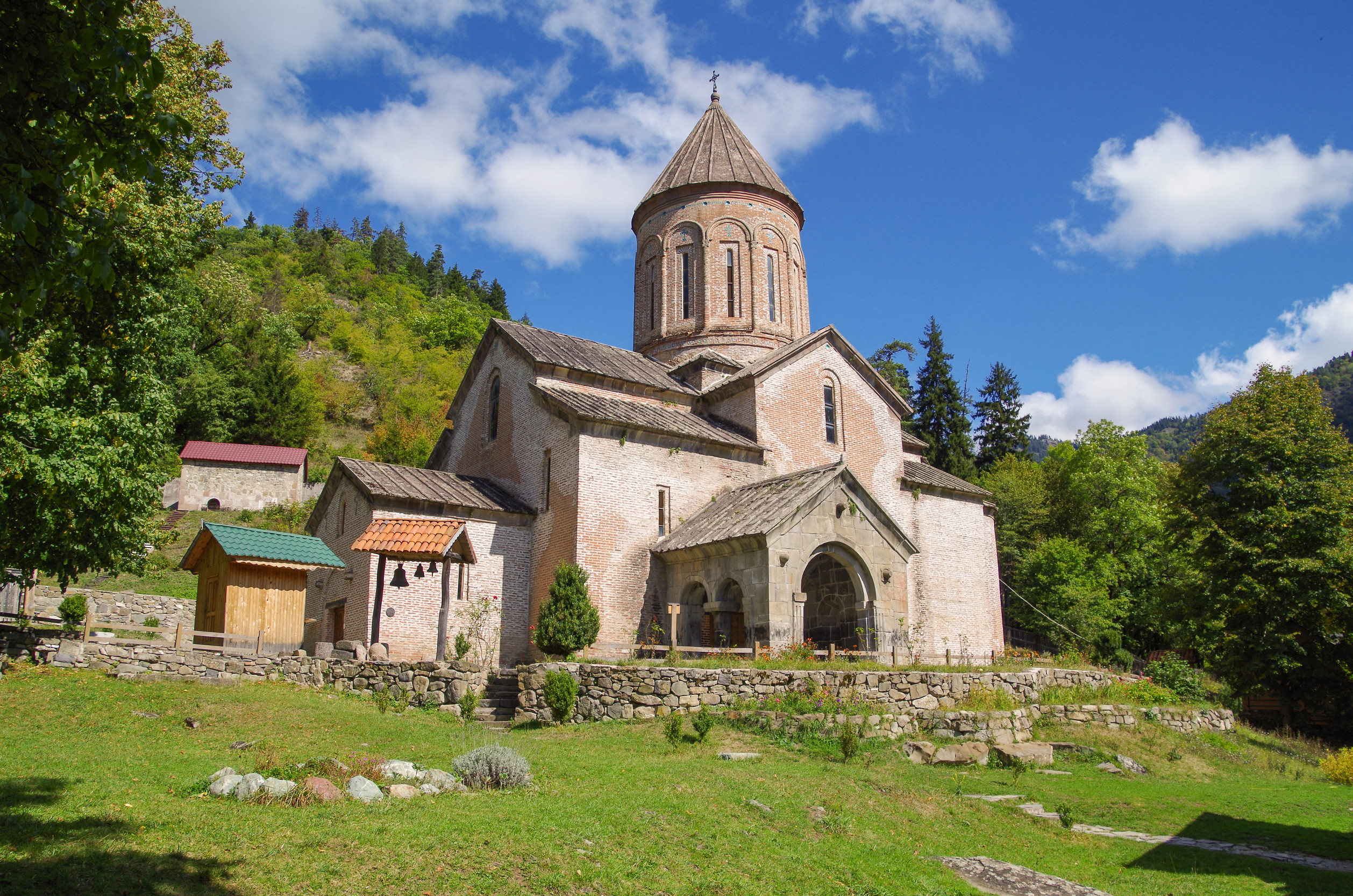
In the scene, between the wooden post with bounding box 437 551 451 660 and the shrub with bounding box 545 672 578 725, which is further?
the wooden post with bounding box 437 551 451 660

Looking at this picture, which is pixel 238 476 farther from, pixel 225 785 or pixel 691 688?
pixel 225 785

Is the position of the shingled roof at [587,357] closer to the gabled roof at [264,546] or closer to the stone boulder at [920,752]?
the gabled roof at [264,546]

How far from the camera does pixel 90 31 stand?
422 cm

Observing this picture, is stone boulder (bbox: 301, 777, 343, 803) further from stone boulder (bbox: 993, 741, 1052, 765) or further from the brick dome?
the brick dome

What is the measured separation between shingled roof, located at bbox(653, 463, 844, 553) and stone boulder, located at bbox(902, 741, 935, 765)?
455 centimetres

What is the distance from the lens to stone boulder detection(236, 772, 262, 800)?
699 cm

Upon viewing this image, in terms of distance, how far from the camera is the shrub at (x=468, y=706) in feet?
41.3

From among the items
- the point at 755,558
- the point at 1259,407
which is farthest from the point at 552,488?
the point at 1259,407

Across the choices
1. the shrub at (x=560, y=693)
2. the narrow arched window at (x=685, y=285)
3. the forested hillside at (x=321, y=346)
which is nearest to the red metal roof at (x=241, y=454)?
the forested hillside at (x=321, y=346)

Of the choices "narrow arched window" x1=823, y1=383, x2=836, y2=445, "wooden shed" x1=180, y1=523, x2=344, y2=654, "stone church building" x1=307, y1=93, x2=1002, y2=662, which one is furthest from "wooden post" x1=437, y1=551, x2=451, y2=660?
"narrow arched window" x1=823, y1=383, x2=836, y2=445

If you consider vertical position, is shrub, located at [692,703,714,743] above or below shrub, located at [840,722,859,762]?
above

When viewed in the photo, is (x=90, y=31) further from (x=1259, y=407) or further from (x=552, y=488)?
(x=1259, y=407)

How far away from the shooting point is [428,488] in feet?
59.3

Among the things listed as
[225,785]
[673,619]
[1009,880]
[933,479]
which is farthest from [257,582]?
[933,479]
